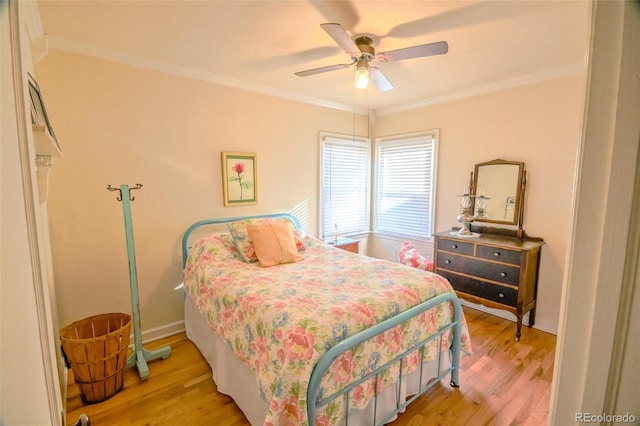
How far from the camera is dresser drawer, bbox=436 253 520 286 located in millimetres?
2750

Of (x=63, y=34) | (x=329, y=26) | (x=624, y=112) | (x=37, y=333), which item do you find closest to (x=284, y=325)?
(x=37, y=333)

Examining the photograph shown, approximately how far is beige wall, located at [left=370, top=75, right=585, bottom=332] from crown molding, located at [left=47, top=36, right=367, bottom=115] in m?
1.80

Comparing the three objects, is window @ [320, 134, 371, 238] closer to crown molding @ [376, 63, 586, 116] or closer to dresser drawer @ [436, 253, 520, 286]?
crown molding @ [376, 63, 586, 116]

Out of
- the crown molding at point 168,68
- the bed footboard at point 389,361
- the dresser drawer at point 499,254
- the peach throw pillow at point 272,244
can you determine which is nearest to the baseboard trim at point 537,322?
the dresser drawer at point 499,254

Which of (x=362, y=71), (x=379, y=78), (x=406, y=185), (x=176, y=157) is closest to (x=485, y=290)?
(x=406, y=185)

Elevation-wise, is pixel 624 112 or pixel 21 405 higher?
pixel 624 112

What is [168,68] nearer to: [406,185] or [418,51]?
[418,51]

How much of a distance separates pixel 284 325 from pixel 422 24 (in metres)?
2.08

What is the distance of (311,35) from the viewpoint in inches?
81.7

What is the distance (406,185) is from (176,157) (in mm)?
2855

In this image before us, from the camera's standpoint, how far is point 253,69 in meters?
2.72

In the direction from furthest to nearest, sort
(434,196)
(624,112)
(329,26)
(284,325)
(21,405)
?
1. (434,196)
2. (329,26)
3. (284,325)
4. (21,405)
5. (624,112)

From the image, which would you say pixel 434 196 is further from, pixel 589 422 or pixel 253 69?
pixel 589 422

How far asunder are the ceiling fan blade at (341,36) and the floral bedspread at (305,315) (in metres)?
1.56
